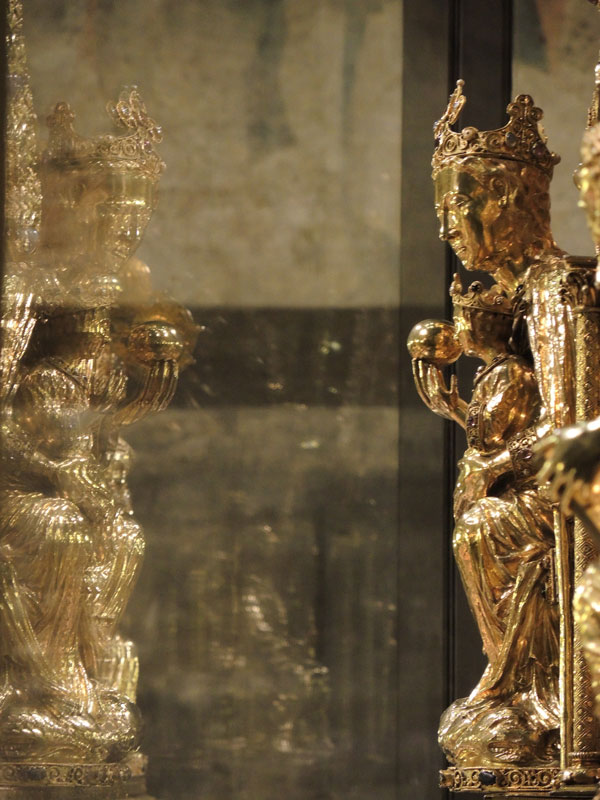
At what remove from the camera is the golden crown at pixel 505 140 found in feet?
11.3

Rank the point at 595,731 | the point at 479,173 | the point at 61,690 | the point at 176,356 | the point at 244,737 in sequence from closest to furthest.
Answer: the point at 595,731 < the point at 479,173 < the point at 61,690 < the point at 176,356 < the point at 244,737

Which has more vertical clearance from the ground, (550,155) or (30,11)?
(30,11)

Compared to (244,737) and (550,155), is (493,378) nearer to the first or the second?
(550,155)

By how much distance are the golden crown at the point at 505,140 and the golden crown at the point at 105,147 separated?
0.85m

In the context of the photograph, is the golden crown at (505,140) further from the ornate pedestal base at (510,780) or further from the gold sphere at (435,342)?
the ornate pedestal base at (510,780)

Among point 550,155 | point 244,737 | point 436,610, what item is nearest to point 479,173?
point 550,155

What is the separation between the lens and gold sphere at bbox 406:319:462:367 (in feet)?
11.8

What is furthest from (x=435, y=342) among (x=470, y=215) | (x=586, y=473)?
(x=586, y=473)

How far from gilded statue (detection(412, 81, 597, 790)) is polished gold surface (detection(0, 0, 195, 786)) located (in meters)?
0.83

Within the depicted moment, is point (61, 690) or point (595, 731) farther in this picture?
point (61, 690)

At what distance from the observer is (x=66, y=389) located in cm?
381

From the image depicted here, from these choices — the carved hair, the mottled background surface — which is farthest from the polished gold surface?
the mottled background surface

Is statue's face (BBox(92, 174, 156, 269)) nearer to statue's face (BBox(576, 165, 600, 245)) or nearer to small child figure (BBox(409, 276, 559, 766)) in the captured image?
small child figure (BBox(409, 276, 559, 766))

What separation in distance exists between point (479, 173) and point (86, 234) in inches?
40.9
